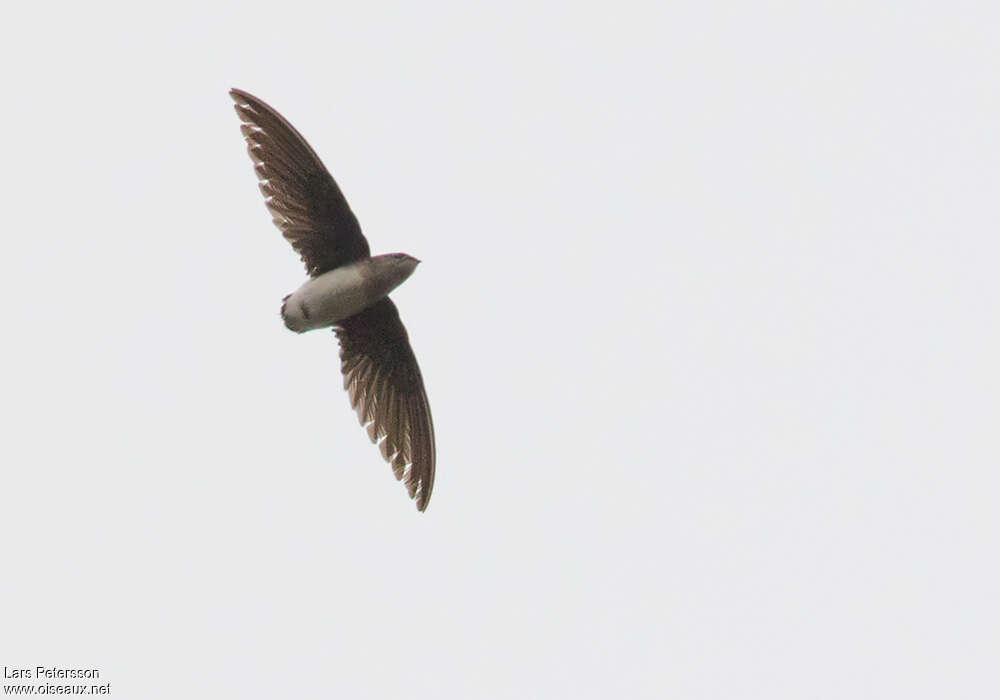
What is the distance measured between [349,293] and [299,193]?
0.83 meters

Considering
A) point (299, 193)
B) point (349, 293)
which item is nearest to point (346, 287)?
point (349, 293)

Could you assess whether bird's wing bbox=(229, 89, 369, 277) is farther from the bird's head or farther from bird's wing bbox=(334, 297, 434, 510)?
bird's wing bbox=(334, 297, 434, 510)

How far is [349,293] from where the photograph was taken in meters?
10.8

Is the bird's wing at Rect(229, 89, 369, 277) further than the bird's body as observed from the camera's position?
No

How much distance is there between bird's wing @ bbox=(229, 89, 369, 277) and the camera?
413 inches

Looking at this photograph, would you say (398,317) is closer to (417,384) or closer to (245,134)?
(417,384)

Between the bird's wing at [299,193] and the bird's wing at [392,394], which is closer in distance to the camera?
the bird's wing at [299,193]

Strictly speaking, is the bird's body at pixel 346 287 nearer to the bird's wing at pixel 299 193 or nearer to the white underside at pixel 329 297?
the white underside at pixel 329 297

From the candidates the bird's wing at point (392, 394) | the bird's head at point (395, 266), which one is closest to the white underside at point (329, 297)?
the bird's head at point (395, 266)

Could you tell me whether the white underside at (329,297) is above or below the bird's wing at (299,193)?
below

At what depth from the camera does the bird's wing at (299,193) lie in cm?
1050

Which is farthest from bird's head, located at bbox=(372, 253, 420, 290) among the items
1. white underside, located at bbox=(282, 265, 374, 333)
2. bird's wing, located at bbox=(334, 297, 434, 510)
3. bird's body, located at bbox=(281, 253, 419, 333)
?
bird's wing, located at bbox=(334, 297, 434, 510)

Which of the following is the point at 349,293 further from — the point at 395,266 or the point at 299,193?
the point at 299,193

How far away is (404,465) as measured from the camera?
11.5m
